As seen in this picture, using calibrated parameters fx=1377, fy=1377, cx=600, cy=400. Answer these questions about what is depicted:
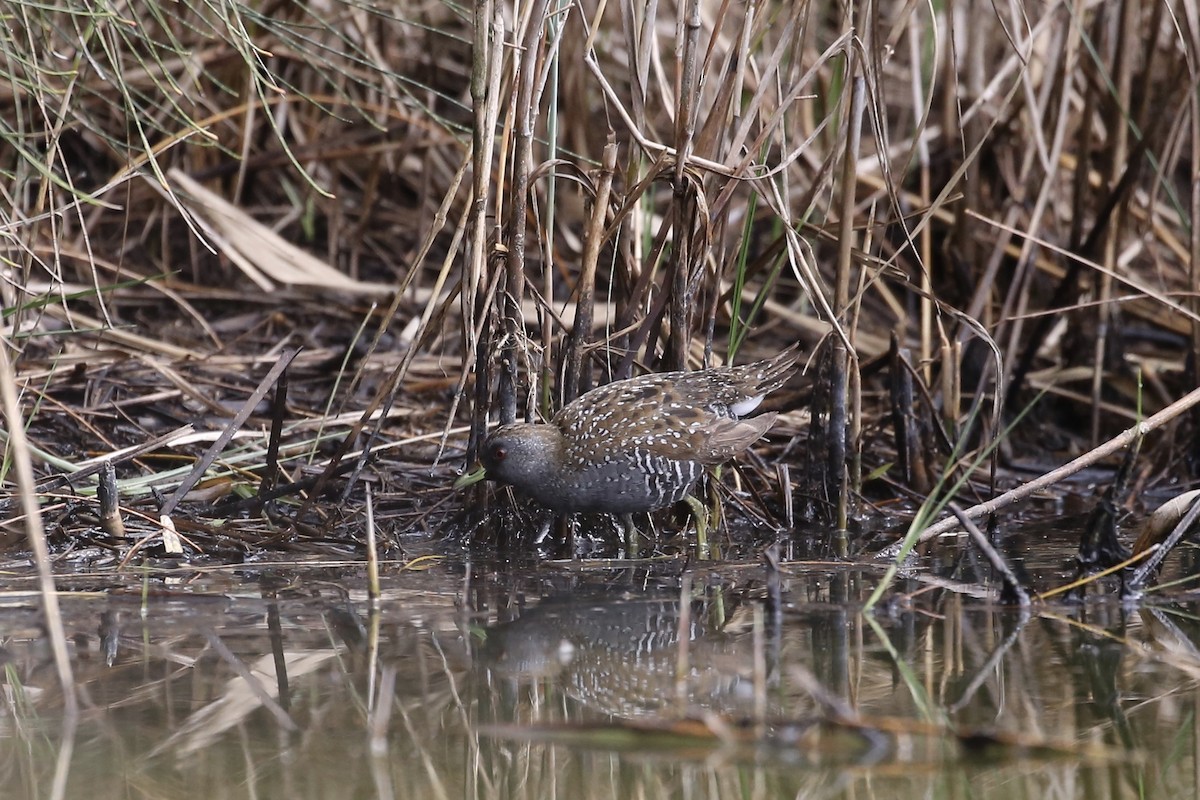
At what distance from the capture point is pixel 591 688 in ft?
9.97

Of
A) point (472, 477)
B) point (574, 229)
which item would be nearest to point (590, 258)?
point (472, 477)

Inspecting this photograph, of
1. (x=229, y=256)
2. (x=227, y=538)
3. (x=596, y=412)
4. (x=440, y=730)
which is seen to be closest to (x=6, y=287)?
(x=229, y=256)

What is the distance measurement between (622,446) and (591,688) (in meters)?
1.43

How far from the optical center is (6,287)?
530 centimetres

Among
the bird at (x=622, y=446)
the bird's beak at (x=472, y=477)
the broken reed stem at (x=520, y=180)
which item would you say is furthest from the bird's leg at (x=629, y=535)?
the broken reed stem at (x=520, y=180)

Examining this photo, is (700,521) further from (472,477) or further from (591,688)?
(591,688)

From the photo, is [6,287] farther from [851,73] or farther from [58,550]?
[851,73]

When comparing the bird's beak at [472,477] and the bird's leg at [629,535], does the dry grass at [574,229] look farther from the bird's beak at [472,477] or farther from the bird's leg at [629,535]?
the bird's leg at [629,535]

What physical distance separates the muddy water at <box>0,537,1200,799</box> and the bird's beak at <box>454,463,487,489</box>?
1.31 feet

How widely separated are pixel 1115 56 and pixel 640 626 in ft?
12.0

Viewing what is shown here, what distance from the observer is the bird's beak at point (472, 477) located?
443 centimetres

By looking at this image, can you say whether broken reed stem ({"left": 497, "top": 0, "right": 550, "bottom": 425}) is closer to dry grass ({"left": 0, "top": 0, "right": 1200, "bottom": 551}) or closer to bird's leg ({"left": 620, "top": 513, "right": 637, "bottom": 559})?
dry grass ({"left": 0, "top": 0, "right": 1200, "bottom": 551})

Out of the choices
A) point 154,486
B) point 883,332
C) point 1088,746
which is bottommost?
point 1088,746

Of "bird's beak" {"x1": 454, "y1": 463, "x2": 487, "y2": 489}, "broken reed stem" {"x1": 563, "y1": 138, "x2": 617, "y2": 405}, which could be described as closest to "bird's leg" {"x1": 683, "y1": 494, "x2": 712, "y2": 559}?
"broken reed stem" {"x1": 563, "y1": 138, "x2": 617, "y2": 405}
